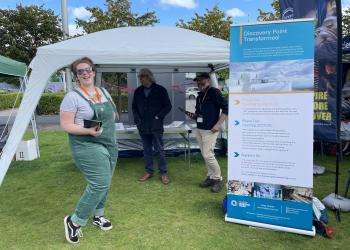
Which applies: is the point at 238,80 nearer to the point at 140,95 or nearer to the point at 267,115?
the point at 267,115

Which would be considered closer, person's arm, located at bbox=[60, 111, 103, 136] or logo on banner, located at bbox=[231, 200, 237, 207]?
person's arm, located at bbox=[60, 111, 103, 136]

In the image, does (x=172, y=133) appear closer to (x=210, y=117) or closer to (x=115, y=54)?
(x=210, y=117)

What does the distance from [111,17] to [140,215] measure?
1368 cm

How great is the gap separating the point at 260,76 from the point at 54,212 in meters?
2.83

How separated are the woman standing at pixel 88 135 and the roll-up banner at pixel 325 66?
2.57m

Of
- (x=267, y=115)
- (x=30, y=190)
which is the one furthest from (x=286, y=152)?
(x=30, y=190)

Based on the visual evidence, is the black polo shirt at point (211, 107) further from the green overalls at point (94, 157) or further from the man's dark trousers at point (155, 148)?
the green overalls at point (94, 157)

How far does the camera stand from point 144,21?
17031 millimetres

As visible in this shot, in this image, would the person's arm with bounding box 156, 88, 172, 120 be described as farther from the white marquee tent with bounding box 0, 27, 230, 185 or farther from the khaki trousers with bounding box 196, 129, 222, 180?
the white marquee tent with bounding box 0, 27, 230, 185

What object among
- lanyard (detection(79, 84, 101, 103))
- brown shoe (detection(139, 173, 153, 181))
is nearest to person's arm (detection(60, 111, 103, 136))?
lanyard (detection(79, 84, 101, 103))

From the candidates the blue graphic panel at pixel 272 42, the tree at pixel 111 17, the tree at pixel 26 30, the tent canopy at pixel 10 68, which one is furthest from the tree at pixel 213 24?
the blue graphic panel at pixel 272 42

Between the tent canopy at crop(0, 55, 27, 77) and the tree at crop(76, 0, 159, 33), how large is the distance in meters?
8.58

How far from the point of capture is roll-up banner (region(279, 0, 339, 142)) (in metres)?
4.18

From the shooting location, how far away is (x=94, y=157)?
128 inches
